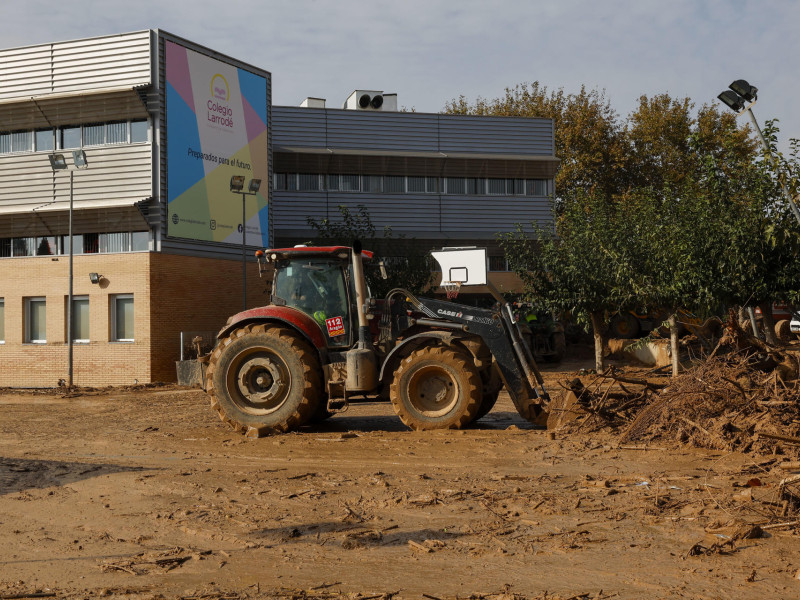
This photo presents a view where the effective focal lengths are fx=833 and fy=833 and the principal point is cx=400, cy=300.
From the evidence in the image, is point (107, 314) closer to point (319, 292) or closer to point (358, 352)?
point (319, 292)

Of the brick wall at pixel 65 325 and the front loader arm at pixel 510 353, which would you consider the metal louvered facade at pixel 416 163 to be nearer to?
the brick wall at pixel 65 325

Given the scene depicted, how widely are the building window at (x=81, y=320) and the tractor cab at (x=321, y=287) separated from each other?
14.8 meters

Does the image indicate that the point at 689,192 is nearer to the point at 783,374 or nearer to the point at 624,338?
the point at 783,374

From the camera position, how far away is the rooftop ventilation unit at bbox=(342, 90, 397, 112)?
34406 mm

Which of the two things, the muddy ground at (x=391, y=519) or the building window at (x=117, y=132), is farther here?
the building window at (x=117, y=132)

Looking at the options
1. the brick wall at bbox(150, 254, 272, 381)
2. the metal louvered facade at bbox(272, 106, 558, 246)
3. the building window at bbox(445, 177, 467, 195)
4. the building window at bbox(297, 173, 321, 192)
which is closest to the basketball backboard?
the brick wall at bbox(150, 254, 272, 381)

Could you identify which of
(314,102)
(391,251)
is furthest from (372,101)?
(391,251)

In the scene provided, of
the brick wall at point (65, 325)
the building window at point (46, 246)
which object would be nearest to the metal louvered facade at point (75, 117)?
the building window at point (46, 246)

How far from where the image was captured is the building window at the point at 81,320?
25.1 m

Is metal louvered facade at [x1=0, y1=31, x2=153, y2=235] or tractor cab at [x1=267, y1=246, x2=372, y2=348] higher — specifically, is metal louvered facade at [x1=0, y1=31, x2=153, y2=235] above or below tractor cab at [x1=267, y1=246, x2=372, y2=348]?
above

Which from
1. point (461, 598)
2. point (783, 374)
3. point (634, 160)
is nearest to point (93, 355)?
point (783, 374)

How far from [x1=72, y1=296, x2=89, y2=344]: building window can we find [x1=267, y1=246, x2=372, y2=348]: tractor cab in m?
14.8

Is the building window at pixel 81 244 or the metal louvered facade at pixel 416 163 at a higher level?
the metal louvered facade at pixel 416 163

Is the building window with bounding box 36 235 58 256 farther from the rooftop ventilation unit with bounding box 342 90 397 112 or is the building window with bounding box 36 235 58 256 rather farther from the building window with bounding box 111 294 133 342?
the rooftop ventilation unit with bounding box 342 90 397 112
